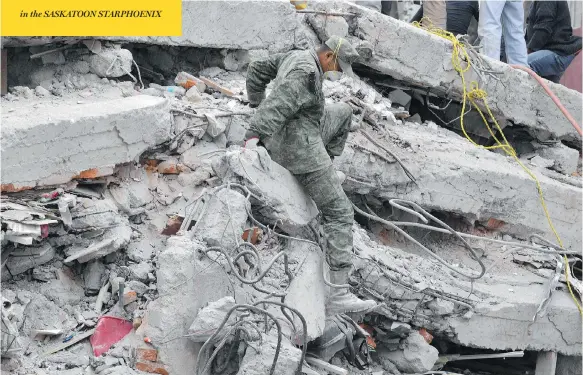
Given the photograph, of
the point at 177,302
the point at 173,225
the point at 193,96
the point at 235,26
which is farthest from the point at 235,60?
the point at 177,302

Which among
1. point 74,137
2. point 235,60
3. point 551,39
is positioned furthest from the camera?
point 551,39

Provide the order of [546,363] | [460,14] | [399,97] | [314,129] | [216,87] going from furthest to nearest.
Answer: [460,14] < [399,97] < [546,363] < [216,87] < [314,129]

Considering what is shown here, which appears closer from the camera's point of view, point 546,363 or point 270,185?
point 270,185

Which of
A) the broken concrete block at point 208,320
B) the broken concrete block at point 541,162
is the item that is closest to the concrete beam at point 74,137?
the broken concrete block at point 208,320

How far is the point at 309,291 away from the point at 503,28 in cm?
Answer: 485

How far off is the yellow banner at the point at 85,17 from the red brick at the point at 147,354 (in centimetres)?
265

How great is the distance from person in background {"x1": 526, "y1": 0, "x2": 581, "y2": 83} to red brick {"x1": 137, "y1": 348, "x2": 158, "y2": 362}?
6432mm

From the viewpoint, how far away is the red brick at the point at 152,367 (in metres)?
5.07

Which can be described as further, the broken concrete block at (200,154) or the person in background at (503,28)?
the person in background at (503,28)

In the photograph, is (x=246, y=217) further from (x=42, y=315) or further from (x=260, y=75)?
(x=42, y=315)

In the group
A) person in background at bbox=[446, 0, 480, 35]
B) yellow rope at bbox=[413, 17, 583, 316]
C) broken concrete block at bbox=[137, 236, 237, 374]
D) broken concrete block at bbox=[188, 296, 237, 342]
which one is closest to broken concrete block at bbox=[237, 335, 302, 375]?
broken concrete block at bbox=[188, 296, 237, 342]

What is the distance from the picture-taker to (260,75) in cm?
629

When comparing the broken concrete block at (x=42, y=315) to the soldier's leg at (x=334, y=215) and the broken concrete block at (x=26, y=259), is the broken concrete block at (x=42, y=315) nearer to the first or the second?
the broken concrete block at (x=26, y=259)

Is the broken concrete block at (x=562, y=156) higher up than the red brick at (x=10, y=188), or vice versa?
the red brick at (x=10, y=188)
